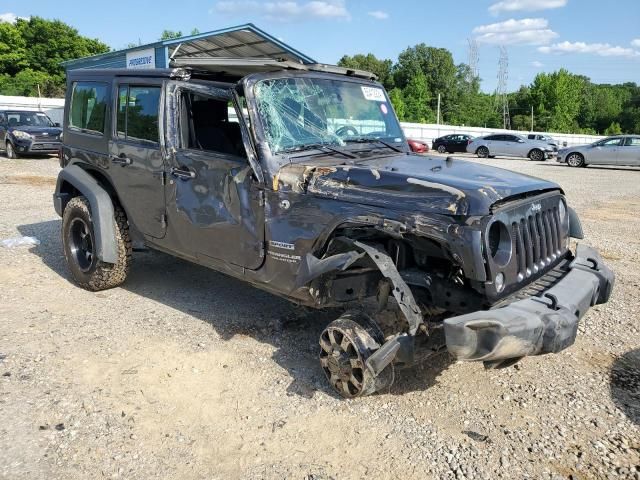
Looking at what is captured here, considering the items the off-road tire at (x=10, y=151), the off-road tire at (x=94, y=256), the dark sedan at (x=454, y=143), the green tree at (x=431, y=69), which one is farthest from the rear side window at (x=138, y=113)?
the green tree at (x=431, y=69)

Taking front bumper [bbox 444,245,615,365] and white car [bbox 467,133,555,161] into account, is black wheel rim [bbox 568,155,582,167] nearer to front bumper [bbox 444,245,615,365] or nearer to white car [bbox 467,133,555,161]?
white car [bbox 467,133,555,161]

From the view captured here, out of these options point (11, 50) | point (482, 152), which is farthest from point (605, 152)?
point (11, 50)

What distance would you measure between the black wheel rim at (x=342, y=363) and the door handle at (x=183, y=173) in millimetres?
1695

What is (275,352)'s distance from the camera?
167 inches

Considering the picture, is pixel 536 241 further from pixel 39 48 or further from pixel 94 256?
pixel 39 48

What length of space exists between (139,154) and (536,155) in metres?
26.3

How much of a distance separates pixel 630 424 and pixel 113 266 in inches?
176

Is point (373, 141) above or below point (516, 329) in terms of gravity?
above

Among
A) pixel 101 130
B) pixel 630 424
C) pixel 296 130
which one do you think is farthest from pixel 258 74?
pixel 630 424

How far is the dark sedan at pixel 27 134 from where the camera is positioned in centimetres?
1775

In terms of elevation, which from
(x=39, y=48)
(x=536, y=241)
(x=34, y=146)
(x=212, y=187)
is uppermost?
(x=39, y=48)

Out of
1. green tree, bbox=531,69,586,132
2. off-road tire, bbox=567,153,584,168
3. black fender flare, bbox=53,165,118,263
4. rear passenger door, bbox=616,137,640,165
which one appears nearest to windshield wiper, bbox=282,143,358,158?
black fender flare, bbox=53,165,118,263

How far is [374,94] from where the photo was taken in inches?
194

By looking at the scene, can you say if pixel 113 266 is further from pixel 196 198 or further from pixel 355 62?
pixel 355 62
